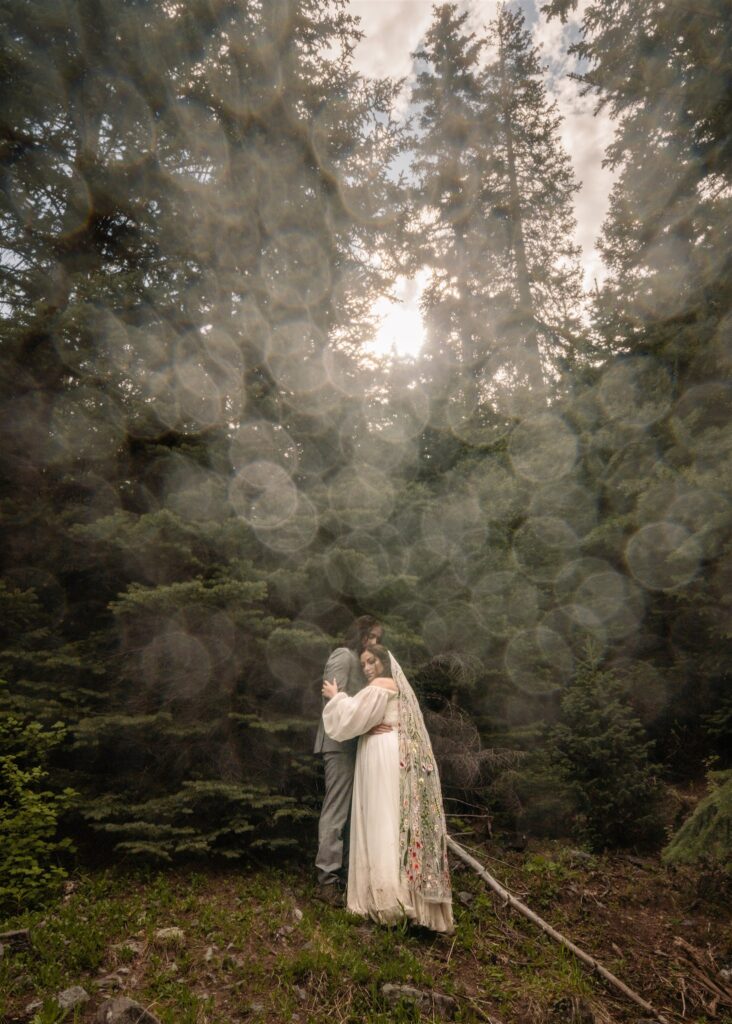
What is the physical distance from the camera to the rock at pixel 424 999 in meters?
4.02

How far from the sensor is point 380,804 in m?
5.56

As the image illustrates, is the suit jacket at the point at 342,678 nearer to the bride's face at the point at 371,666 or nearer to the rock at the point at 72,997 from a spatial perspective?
the bride's face at the point at 371,666

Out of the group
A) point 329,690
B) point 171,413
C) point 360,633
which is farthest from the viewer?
point 171,413

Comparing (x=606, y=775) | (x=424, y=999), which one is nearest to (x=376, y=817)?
(x=424, y=999)

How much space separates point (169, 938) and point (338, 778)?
2.03 m

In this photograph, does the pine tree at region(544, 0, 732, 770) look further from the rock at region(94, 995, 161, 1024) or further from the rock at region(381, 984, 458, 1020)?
the rock at region(94, 995, 161, 1024)

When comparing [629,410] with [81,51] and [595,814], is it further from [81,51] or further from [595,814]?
[81,51]

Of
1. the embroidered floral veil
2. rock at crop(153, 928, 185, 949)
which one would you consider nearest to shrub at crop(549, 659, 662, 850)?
the embroidered floral veil

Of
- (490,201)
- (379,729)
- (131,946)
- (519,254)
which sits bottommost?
(131,946)

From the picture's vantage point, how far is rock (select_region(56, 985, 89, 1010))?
3.69 m

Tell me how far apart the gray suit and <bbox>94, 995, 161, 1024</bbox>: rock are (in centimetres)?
239

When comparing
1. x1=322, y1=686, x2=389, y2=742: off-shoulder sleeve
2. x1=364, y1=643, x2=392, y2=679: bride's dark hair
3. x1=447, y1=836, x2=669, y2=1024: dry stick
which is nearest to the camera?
x1=447, y1=836, x2=669, y2=1024: dry stick

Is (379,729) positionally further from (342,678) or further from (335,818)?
(335,818)

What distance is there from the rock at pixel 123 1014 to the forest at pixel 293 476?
1.11 meters
